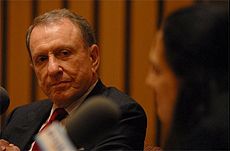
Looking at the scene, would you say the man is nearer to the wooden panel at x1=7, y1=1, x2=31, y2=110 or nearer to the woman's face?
the woman's face

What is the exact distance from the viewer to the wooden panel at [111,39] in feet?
8.48

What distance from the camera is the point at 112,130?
4.44 feet

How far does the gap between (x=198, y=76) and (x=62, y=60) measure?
81 cm

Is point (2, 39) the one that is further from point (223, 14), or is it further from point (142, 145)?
point (223, 14)

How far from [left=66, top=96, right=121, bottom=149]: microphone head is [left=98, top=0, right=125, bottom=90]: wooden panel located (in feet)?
5.46

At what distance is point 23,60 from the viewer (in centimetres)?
271

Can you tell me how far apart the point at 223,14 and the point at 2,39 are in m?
2.02

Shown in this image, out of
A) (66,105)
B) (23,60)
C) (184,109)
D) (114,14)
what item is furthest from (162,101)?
(23,60)

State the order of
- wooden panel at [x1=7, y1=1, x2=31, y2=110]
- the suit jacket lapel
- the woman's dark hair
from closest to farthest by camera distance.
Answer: the woman's dark hair < the suit jacket lapel < wooden panel at [x1=7, y1=1, x2=31, y2=110]

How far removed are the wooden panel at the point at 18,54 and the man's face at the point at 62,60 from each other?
1103 mm

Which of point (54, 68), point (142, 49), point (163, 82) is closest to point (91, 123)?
point (163, 82)

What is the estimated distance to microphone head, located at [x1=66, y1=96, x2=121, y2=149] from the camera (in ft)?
2.86

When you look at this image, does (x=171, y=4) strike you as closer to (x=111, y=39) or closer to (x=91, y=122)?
(x=111, y=39)

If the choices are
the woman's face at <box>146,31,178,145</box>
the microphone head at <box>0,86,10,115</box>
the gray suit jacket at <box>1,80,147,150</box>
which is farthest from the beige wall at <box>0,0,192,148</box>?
the woman's face at <box>146,31,178,145</box>
